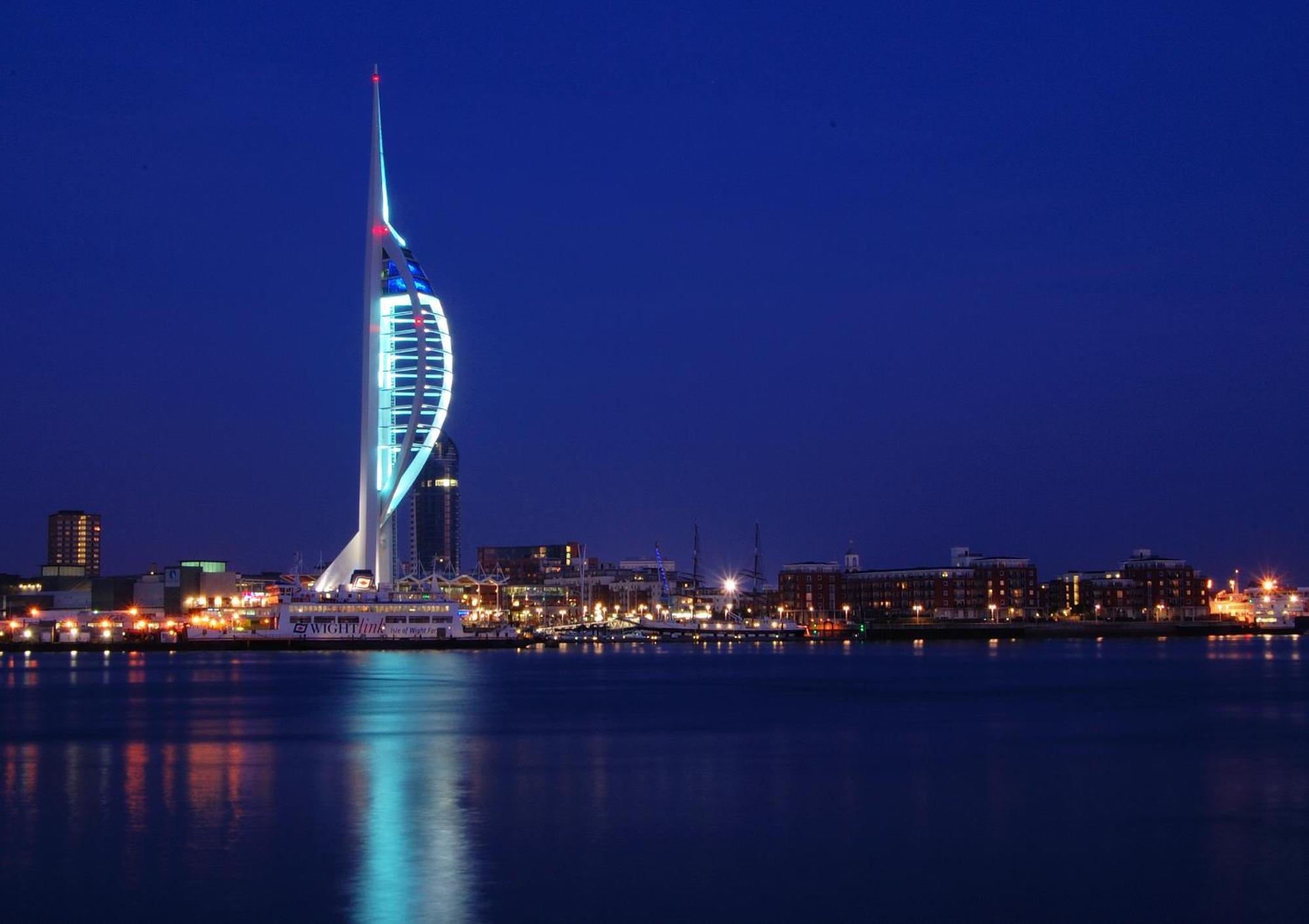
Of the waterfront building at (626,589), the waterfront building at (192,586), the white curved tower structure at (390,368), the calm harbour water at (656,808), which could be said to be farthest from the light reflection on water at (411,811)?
the waterfront building at (626,589)

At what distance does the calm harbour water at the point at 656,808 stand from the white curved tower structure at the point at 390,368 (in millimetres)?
49555

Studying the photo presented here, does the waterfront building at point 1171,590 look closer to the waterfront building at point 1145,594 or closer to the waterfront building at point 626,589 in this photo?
the waterfront building at point 1145,594

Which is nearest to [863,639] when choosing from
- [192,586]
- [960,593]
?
[960,593]

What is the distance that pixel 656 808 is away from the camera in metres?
20.8

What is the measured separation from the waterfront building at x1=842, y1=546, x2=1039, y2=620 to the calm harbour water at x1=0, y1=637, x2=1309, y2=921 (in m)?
125

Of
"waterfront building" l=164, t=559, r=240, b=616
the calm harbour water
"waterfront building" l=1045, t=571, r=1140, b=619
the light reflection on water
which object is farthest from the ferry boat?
"waterfront building" l=1045, t=571, r=1140, b=619

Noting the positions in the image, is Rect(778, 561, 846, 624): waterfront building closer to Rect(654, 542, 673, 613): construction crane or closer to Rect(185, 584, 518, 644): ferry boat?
Rect(654, 542, 673, 613): construction crane

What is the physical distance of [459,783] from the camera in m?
23.4

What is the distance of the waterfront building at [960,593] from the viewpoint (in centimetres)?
16875

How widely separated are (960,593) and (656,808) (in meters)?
153

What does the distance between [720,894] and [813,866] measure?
1803mm

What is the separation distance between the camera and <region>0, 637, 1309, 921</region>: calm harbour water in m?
15.0

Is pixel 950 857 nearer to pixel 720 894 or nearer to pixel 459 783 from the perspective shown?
pixel 720 894

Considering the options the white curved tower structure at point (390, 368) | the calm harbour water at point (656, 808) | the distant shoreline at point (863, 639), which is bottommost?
the distant shoreline at point (863, 639)
